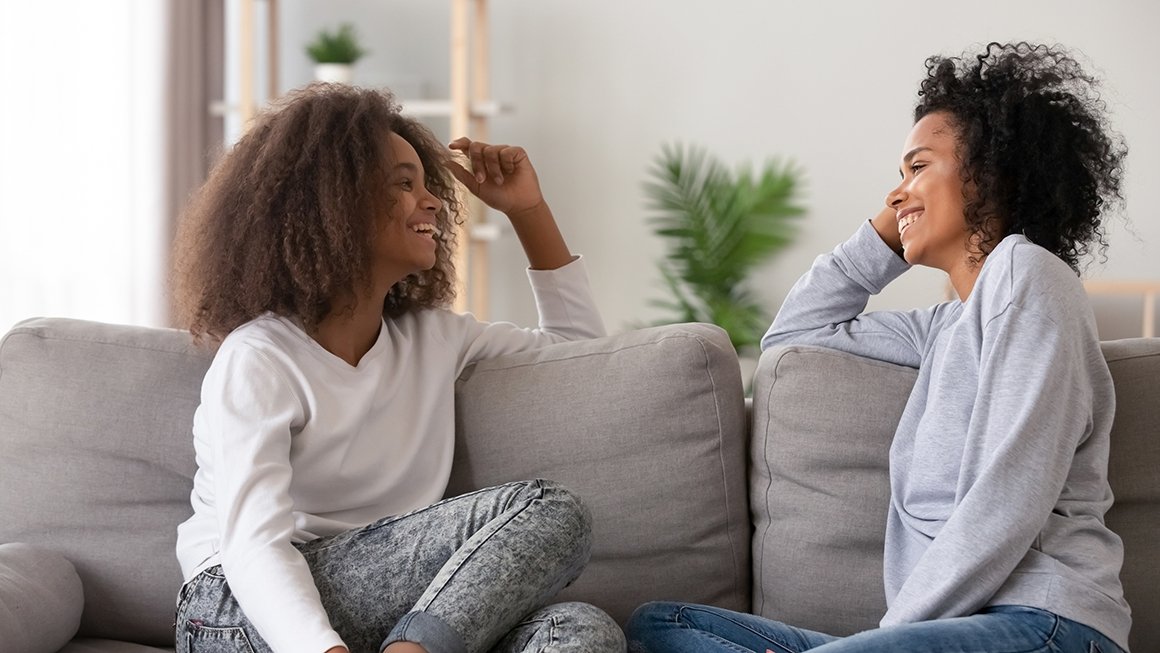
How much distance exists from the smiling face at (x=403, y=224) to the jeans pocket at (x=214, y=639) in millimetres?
502

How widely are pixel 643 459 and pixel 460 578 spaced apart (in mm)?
434

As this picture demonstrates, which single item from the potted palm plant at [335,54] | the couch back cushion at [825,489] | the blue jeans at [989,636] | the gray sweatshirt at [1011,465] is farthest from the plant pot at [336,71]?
the blue jeans at [989,636]

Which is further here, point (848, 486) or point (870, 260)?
point (870, 260)

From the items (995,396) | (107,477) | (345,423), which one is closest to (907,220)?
(995,396)

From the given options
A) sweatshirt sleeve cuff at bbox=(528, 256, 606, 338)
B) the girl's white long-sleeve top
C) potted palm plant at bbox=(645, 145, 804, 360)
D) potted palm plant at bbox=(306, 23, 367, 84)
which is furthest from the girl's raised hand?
potted palm plant at bbox=(306, 23, 367, 84)

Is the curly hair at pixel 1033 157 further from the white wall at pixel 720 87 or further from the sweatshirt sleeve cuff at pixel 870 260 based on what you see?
the white wall at pixel 720 87

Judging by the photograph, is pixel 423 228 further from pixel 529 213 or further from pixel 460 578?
pixel 460 578

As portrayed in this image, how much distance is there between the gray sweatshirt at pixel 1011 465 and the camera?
A: 4.19ft

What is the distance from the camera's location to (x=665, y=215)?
14.0ft

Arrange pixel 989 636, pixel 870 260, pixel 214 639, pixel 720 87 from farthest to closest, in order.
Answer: pixel 720 87 < pixel 870 260 < pixel 214 639 < pixel 989 636

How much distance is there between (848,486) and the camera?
5.27 ft

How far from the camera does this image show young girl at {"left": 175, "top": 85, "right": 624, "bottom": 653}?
51.6 inches

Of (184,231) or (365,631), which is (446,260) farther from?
(365,631)

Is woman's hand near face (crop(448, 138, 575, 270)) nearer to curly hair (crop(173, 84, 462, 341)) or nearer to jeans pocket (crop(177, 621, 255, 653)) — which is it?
curly hair (crop(173, 84, 462, 341))
